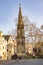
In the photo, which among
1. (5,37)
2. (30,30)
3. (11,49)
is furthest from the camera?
(5,37)

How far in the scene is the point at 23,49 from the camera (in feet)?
117

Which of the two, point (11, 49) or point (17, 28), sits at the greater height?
point (17, 28)

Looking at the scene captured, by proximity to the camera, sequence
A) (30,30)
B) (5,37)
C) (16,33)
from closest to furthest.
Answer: (30,30)
(16,33)
(5,37)

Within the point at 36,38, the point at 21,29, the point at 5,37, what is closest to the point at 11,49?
the point at 5,37

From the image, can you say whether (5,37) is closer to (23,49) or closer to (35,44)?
(23,49)

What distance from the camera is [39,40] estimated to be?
32469 millimetres

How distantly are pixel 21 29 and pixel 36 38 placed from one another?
388 centimetres

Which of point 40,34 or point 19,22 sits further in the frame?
point 19,22

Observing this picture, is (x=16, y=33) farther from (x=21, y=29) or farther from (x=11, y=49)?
(x=11, y=49)

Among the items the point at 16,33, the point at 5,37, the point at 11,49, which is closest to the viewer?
the point at 16,33

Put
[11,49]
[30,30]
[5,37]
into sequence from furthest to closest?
[5,37] → [11,49] → [30,30]

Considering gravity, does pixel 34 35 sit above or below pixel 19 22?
below

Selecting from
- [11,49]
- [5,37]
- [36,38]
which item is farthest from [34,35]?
[5,37]

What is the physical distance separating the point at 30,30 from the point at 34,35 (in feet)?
3.64
